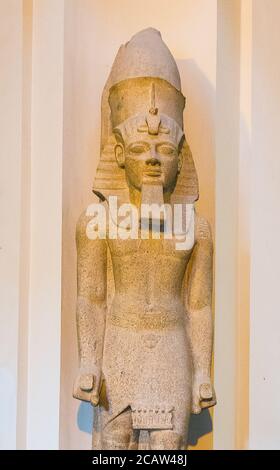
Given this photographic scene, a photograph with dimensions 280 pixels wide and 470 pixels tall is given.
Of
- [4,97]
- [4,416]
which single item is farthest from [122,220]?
[4,416]

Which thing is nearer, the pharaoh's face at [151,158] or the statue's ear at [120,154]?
the pharaoh's face at [151,158]

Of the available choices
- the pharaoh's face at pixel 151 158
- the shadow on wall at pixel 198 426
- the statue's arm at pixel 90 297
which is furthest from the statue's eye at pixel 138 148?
the shadow on wall at pixel 198 426

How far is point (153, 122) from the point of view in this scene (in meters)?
2.08

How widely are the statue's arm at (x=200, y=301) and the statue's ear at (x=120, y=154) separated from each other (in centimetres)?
40

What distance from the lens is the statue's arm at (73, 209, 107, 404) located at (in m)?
2.15

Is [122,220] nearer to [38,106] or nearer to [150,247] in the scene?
[150,247]

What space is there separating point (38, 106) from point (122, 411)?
149cm

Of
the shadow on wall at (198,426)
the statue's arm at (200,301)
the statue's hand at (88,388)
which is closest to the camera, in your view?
the statue's hand at (88,388)

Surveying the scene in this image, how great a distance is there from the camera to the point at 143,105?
212 cm

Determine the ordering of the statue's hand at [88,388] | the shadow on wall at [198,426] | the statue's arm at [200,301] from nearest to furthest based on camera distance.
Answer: the statue's hand at [88,388] < the statue's arm at [200,301] < the shadow on wall at [198,426]

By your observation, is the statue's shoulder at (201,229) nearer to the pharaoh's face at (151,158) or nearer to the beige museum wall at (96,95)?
the pharaoh's face at (151,158)

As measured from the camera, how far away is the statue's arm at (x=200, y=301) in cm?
218

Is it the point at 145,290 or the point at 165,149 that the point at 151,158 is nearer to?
the point at 165,149

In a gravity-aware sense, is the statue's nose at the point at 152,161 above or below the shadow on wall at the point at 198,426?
above
